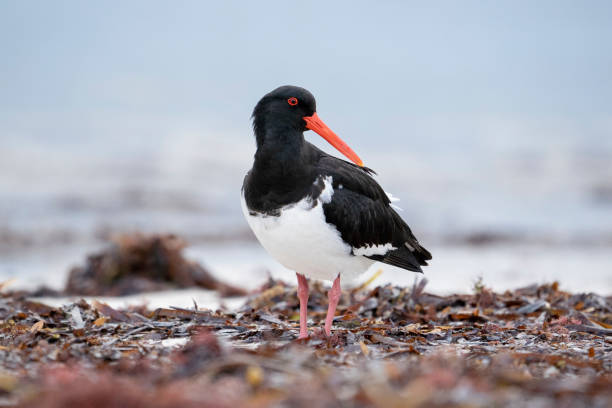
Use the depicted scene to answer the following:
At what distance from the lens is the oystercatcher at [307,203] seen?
430cm

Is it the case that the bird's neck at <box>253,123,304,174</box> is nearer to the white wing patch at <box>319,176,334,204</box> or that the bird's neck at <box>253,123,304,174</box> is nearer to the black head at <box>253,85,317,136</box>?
the black head at <box>253,85,317,136</box>

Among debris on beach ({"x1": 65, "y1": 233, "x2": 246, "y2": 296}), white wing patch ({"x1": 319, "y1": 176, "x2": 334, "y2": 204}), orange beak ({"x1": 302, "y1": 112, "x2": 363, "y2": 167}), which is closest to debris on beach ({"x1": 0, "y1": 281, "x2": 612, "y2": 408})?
white wing patch ({"x1": 319, "y1": 176, "x2": 334, "y2": 204})

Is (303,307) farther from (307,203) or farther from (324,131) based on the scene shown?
(324,131)

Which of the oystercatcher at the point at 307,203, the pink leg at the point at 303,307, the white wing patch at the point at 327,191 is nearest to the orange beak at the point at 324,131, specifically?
the oystercatcher at the point at 307,203

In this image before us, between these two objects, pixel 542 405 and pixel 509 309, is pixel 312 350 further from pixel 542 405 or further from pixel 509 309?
pixel 509 309

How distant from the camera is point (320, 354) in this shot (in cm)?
358

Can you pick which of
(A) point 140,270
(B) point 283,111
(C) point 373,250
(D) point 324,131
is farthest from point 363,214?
(A) point 140,270

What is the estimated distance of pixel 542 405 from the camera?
2.58m

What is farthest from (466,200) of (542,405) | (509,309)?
(542,405)

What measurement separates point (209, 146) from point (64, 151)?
7607mm

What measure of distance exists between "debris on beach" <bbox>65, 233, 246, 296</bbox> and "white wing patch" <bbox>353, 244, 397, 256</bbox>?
3339mm

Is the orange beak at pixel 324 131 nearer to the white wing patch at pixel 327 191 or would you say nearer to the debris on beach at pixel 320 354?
the white wing patch at pixel 327 191

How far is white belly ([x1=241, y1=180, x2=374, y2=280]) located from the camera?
167 inches

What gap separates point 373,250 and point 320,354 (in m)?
1.34
